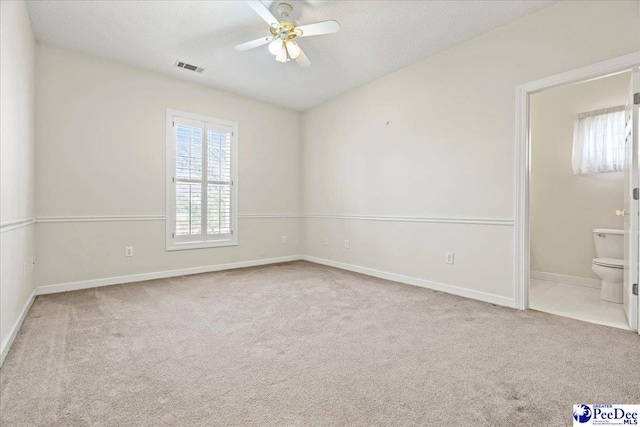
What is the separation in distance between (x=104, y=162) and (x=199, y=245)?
1.52m

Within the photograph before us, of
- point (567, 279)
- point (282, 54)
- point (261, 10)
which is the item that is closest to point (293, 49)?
point (282, 54)

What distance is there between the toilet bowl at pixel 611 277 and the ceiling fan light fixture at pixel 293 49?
141 inches

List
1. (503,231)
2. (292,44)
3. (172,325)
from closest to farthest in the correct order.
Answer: (172,325) < (292,44) < (503,231)

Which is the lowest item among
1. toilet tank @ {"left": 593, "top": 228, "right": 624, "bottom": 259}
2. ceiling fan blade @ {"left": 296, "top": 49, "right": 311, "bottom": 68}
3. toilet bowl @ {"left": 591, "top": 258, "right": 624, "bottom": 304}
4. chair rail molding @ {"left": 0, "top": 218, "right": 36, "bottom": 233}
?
toilet bowl @ {"left": 591, "top": 258, "right": 624, "bottom": 304}

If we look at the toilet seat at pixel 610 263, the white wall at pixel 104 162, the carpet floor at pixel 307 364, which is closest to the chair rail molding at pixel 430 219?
the carpet floor at pixel 307 364

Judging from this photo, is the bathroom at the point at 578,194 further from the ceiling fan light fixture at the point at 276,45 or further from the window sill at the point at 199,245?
the window sill at the point at 199,245

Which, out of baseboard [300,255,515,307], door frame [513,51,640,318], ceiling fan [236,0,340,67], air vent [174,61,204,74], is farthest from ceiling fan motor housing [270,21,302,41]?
baseboard [300,255,515,307]

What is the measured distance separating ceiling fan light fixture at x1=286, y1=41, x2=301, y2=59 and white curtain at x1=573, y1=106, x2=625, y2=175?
3.50m

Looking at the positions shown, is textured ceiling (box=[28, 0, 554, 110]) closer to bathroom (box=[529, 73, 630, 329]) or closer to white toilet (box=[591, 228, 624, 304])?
bathroom (box=[529, 73, 630, 329])

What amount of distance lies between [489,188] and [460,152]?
492mm

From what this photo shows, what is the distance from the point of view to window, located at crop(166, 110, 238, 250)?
13.4ft

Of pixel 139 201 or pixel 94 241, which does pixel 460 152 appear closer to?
pixel 139 201

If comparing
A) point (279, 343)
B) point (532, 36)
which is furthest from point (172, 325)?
point (532, 36)

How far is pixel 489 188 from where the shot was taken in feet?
9.86
